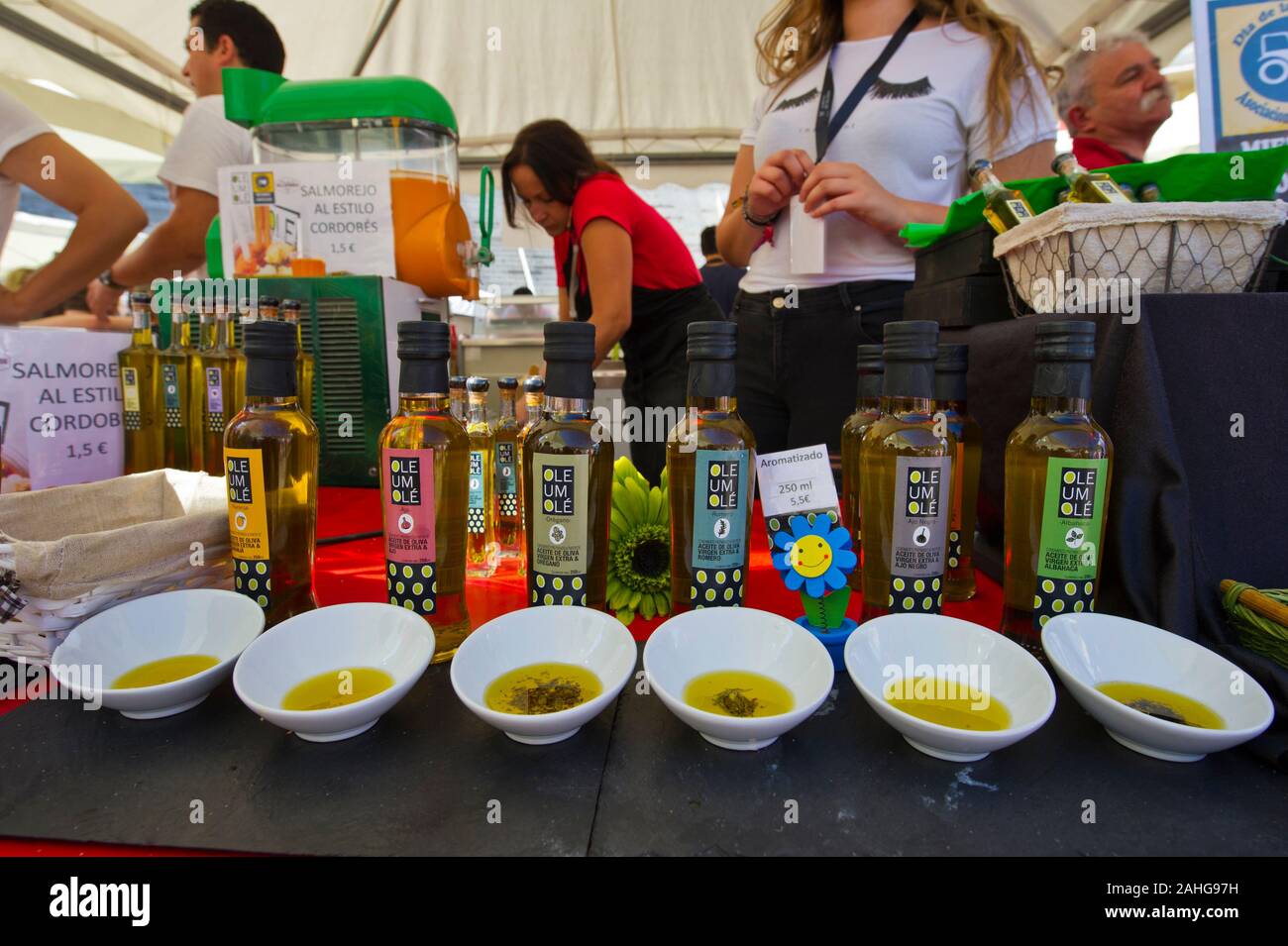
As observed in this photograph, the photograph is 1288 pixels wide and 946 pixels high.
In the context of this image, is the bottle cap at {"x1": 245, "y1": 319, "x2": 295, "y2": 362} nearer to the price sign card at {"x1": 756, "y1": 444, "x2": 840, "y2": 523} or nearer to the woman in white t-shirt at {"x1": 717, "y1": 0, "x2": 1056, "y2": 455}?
the price sign card at {"x1": 756, "y1": 444, "x2": 840, "y2": 523}

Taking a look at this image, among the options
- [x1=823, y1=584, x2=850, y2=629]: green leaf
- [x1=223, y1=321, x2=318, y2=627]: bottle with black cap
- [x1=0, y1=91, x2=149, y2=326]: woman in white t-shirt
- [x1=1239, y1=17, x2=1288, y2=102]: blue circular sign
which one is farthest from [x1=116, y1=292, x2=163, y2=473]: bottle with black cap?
[x1=1239, y1=17, x2=1288, y2=102]: blue circular sign

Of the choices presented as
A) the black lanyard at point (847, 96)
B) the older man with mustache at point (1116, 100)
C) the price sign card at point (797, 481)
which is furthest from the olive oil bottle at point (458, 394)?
the older man with mustache at point (1116, 100)

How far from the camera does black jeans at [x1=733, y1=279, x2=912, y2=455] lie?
1268 mm

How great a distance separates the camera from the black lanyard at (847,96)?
1.23 m

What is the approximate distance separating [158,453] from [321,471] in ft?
0.90

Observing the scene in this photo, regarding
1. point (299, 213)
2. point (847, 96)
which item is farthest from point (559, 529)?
point (299, 213)

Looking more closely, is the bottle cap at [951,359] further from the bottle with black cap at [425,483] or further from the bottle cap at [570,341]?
the bottle with black cap at [425,483]

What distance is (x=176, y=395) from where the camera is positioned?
117 cm

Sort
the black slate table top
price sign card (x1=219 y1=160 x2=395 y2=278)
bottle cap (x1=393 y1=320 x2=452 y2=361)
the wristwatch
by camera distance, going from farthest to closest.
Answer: the wristwatch
price sign card (x1=219 y1=160 x2=395 y2=278)
bottle cap (x1=393 y1=320 x2=452 y2=361)
the black slate table top

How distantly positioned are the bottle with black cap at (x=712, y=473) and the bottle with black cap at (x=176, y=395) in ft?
2.96

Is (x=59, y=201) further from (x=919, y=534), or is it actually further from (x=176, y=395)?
(x=919, y=534)

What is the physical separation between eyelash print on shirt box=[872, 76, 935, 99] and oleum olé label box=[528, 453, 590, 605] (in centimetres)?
96
